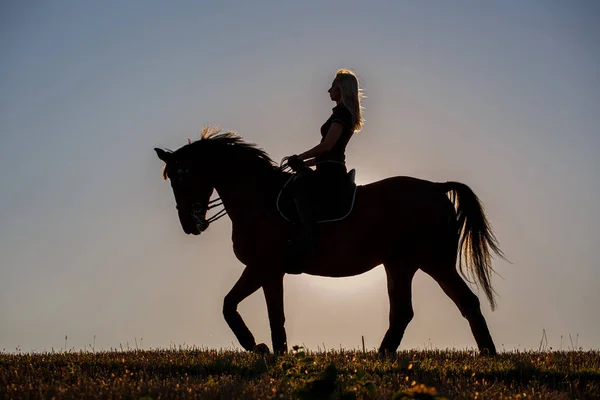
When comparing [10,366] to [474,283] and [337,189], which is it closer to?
[337,189]

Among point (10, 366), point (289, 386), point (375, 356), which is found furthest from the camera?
point (375, 356)

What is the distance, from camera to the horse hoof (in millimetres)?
11461

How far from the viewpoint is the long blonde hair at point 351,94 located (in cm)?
1184

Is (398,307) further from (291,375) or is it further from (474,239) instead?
(291,375)

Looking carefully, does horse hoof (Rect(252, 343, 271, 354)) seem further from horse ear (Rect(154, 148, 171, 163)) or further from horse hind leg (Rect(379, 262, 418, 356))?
horse ear (Rect(154, 148, 171, 163))

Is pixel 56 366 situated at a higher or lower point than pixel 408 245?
lower

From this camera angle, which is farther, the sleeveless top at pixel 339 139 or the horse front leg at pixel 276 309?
the sleeveless top at pixel 339 139

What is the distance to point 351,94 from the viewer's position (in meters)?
11.9

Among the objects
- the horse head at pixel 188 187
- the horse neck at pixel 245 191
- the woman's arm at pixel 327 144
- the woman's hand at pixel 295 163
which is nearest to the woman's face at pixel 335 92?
Result: the woman's arm at pixel 327 144

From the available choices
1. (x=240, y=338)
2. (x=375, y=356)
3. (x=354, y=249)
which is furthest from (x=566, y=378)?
(x=240, y=338)

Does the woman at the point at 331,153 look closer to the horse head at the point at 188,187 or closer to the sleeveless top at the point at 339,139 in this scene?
the sleeveless top at the point at 339,139

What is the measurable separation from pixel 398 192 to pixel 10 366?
5670 mm

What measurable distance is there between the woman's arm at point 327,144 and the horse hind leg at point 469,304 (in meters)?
2.25

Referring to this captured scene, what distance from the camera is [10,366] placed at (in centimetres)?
1044
